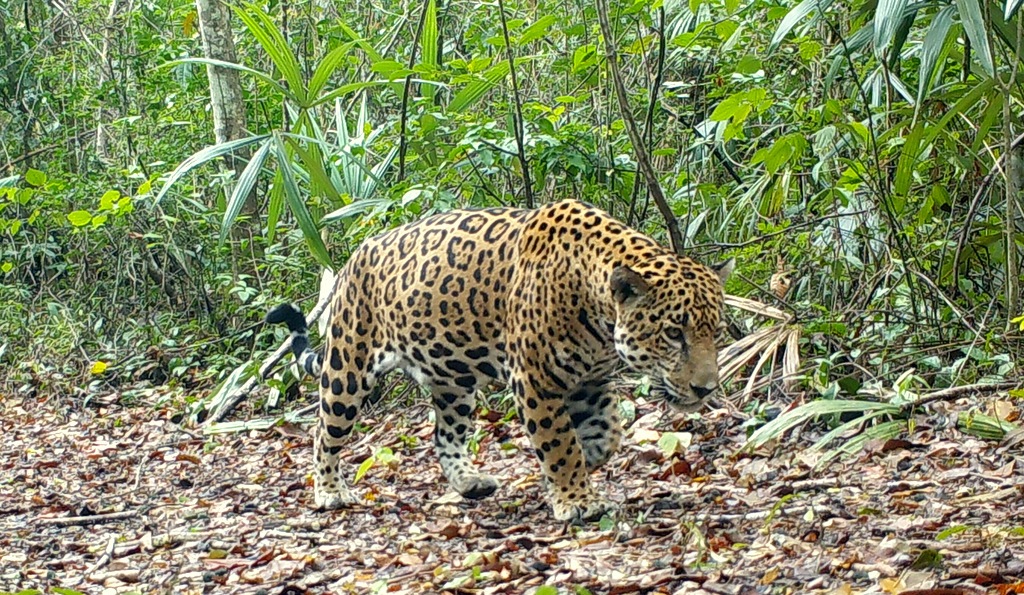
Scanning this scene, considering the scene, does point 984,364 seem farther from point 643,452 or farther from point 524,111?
point 524,111

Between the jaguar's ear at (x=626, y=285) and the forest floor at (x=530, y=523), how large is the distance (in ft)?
3.02

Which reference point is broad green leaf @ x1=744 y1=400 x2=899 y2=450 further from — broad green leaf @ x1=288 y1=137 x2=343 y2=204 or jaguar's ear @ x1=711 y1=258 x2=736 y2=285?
broad green leaf @ x1=288 y1=137 x2=343 y2=204

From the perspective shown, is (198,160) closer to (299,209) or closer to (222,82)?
(299,209)

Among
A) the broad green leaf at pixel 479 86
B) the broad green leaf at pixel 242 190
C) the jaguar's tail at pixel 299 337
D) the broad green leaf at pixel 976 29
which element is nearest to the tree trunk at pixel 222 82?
the broad green leaf at pixel 242 190

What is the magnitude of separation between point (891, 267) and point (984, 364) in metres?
0.85

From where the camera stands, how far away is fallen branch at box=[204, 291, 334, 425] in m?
Answer: 8.10

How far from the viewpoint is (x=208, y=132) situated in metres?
11.2

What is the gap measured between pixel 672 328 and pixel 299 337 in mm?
2562

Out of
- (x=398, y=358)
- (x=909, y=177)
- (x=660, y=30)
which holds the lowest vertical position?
(x=398, y=358)

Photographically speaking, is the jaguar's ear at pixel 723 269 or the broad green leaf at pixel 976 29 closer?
the broad green leaf at pixel 976 29

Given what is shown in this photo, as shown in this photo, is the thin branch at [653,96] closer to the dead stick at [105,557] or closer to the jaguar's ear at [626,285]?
the jaguar's ear at [626,285]

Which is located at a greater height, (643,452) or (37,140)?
(37,140)

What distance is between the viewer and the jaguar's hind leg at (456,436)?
5973 mm

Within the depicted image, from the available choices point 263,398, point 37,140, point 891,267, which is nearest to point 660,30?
point 891,267
